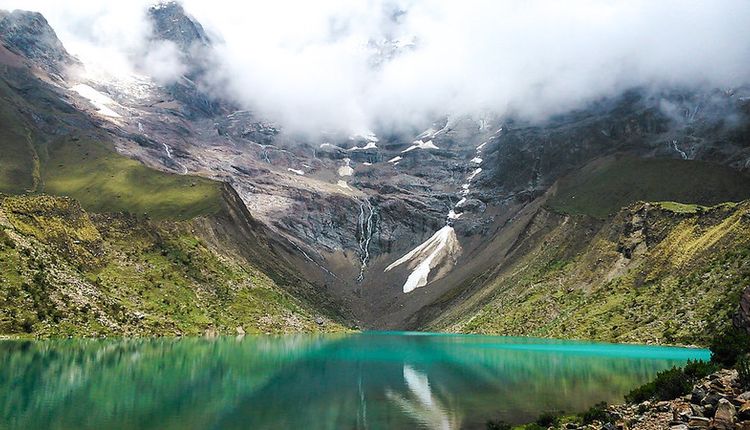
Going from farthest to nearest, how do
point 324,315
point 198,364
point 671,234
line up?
point 324,315, point 671,234, point 198,364

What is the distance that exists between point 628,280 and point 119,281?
97693 mm

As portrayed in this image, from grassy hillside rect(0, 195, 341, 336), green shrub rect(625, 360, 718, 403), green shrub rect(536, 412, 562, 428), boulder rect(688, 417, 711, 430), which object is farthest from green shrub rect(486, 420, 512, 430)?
grassy hillside rect(0, 195, 341, 336)

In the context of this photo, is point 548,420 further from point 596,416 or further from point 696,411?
point 696,411

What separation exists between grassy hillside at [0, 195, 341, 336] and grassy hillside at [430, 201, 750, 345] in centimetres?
5269

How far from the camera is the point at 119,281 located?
106m

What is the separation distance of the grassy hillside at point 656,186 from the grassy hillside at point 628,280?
9.23 meters

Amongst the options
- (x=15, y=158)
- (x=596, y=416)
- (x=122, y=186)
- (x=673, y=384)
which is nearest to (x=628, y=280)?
(x=673, y=384)

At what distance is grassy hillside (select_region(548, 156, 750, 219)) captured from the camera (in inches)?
6294

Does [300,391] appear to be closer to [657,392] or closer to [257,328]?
[657,392]

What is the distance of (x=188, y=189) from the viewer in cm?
17962

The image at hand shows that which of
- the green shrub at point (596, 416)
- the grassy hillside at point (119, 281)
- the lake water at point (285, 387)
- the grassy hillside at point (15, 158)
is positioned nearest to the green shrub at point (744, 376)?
the green shrub at point (596, 416)

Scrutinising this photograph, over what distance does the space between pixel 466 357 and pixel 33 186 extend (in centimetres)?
14215

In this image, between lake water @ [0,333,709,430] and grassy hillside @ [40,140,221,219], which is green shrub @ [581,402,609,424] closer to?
lake water @ [0,333,709,430]

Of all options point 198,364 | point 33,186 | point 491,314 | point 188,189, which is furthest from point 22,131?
point 198,364
